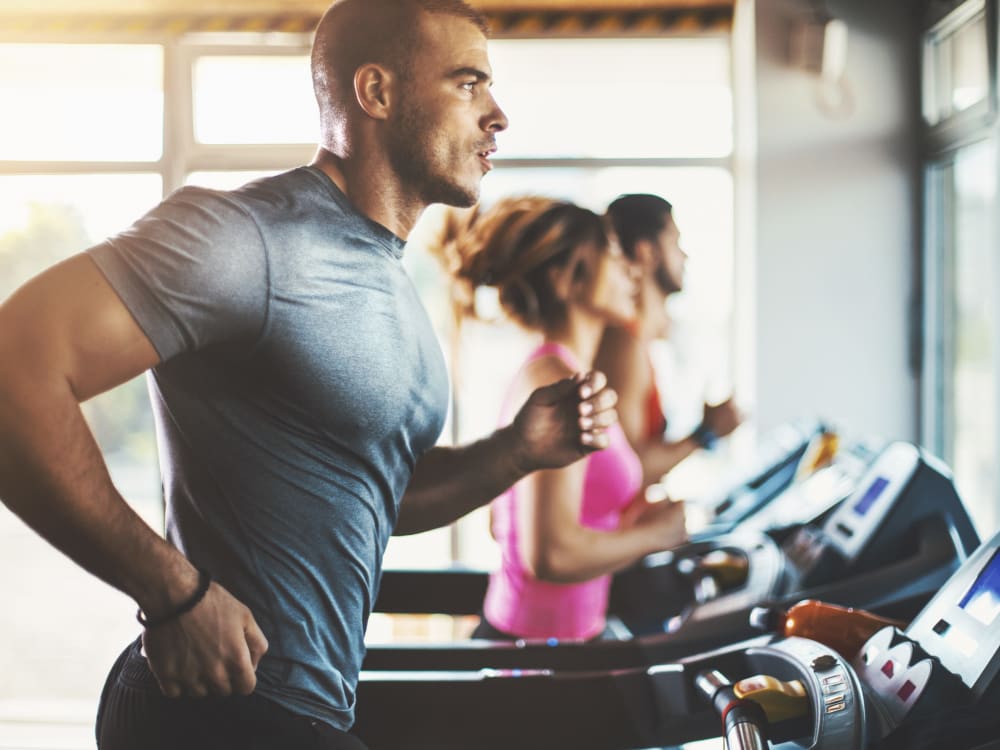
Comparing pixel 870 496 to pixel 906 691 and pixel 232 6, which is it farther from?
pixel 232 6

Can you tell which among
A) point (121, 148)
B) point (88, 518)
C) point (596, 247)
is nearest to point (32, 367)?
point (88, 518)

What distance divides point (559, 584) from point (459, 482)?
2.22 ft

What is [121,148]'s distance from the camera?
3875 millimetres

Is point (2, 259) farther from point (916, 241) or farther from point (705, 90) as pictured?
point (916, 241)

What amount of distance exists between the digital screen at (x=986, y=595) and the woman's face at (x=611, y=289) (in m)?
1.04

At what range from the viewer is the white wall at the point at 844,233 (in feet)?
12.0

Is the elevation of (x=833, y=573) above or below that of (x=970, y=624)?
below

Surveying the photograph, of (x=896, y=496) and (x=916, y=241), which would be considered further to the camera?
(x=916, y=241)

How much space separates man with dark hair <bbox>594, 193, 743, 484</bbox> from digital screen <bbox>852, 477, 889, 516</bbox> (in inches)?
21.3

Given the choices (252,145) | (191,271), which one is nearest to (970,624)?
(191,271)

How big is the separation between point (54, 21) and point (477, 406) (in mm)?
2525

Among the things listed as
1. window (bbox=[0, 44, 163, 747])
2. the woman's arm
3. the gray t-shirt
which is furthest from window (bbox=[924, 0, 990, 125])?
window (bbox=[0, 44, 163, 747])

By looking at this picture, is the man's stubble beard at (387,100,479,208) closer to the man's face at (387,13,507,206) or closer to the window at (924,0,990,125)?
the man's face at (387,13,507,206)

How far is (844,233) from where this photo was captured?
3.70 metres
